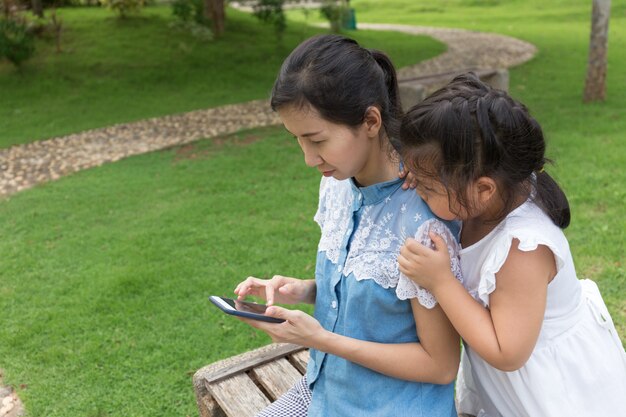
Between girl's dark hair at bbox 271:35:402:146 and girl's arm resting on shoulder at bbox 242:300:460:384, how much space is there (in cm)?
53

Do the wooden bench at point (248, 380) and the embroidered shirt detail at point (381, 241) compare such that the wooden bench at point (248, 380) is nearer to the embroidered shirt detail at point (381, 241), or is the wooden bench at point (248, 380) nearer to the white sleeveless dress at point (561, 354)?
the embroidered shirt detail at point (381, 241)

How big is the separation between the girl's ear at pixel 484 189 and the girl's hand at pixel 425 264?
0.48 ft

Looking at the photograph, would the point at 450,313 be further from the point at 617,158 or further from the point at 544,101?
the point at 544,101

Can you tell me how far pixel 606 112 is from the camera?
7.89m

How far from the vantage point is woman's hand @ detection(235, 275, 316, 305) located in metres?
1.94

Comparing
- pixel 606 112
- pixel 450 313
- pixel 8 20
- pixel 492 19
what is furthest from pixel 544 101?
pixel 492 19

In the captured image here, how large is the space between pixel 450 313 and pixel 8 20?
12245mm

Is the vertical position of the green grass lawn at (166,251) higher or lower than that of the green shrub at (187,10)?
lower

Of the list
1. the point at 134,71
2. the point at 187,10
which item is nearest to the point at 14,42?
the point at 134,71

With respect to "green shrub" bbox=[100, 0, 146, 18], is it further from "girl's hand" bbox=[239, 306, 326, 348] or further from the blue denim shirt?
"girl's hand" bbox=[239, 306, 326, 348]

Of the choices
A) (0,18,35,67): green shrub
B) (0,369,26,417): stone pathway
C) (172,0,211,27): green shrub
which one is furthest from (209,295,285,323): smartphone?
(0,18,35,67): green shrub

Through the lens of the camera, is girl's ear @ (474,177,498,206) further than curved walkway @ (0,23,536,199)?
No

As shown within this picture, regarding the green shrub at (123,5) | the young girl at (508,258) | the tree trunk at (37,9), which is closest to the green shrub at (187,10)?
the green shrub at (123,5)

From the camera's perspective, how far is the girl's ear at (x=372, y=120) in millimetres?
1623
